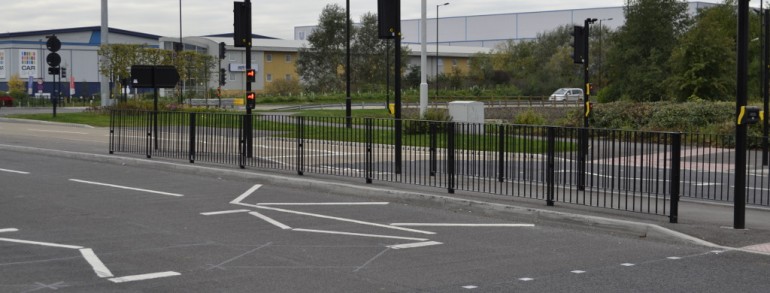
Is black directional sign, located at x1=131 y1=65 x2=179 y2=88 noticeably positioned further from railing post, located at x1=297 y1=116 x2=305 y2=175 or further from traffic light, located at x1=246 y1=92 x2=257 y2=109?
railing post, located at x1=297 y1=116 x2=305 y2=175

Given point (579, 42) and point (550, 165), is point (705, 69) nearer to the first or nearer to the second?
point (579, 42)

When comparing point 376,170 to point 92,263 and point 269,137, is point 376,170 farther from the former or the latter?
point 92,263

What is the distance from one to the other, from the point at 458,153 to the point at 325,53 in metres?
72.3

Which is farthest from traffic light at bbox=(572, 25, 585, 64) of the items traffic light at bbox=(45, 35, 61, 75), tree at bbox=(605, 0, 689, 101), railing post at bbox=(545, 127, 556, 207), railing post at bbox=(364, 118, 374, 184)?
tree at bbox=(605, 0, 689, 101)

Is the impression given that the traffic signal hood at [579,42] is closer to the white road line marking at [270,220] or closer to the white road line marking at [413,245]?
the white road line marking at [270,220]

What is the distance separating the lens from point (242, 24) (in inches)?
843

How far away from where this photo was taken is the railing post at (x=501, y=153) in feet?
49.4

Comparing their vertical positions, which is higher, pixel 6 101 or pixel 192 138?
pixel 6 101

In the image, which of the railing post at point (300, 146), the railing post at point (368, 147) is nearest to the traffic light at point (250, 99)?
the railing post at point (300, 146)

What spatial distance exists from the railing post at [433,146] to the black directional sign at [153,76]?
10379mm

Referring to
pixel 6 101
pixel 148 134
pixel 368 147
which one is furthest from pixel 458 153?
pixel 6 101

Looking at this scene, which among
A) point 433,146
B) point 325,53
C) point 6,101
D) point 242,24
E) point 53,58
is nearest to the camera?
point 433,146

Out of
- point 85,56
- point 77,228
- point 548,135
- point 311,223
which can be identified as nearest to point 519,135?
point 548,135

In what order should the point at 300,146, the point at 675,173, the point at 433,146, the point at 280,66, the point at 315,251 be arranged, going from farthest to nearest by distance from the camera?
the point at 280,66 < the point at 300,146 < the point at 433,146 < the point at 675,173 < the point at 315,251
